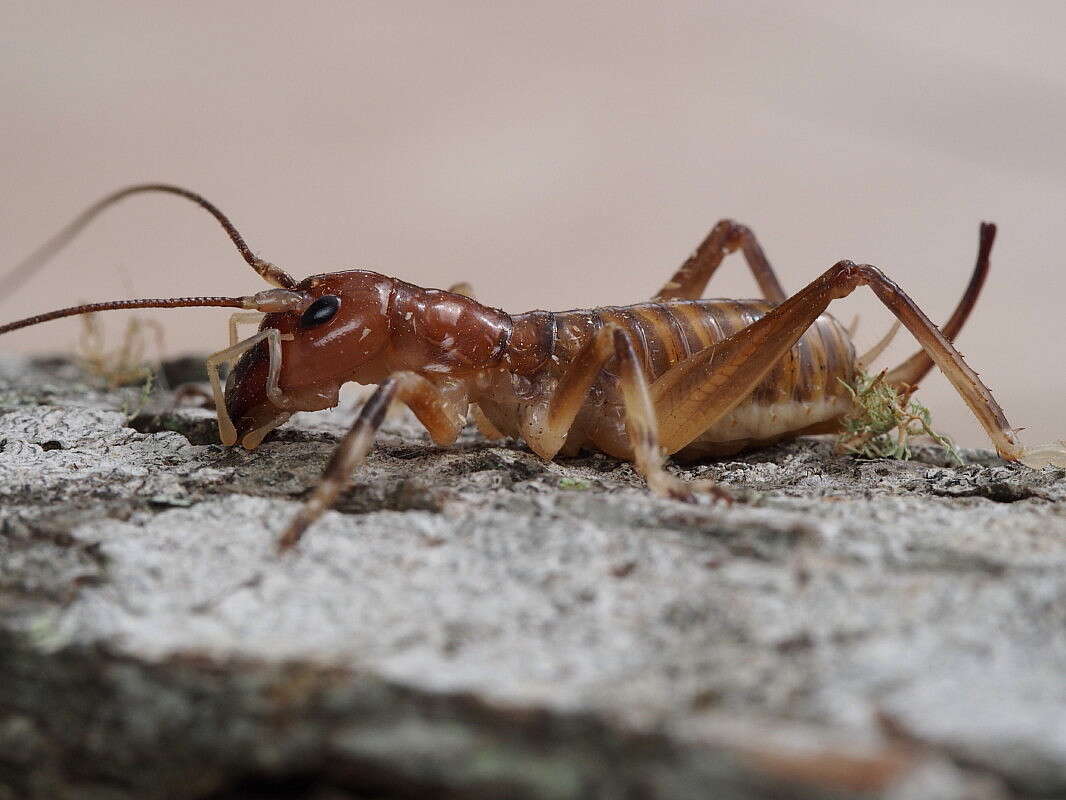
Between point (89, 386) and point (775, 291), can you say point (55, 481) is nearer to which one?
point (89, 386)

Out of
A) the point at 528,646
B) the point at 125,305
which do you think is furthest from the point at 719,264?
the point at 528,646

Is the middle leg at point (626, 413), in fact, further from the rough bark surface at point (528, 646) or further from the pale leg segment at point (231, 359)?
the pale leg segment at point (231, 359)

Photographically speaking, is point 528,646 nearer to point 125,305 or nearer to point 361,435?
point 361,435

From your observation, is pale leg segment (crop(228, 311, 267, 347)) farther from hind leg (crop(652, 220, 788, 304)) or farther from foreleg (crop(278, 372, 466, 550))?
hind leg (crop(652, 220, 788, 304))

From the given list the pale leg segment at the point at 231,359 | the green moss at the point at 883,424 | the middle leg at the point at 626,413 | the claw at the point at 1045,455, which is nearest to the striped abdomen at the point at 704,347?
the green moss at the point at 883,424

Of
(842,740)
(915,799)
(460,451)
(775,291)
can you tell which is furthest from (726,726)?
(775,291)

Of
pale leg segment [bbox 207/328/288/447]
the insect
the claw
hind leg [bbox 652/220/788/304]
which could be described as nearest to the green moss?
the insect
